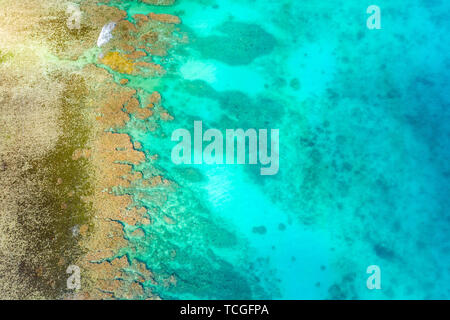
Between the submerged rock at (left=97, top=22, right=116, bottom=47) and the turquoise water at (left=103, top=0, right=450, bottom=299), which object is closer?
the turquoise water at (left=103, top=0, right=450, bottom=299)

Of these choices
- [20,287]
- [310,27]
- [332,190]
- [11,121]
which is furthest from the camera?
[310,27]

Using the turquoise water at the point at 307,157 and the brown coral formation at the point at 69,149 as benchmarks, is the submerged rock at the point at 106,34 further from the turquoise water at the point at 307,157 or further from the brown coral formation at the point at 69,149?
the turquoise water at the point at 307,157

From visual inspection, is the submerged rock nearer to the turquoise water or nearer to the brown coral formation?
the brown coral formation

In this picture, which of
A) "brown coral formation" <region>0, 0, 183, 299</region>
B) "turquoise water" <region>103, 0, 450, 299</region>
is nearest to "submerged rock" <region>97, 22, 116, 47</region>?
"brown coral formation" <region>0, 0, 183, 299</region>

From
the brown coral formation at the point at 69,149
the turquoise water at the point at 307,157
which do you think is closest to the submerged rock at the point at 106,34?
the brown coral formation at the point at 69,149

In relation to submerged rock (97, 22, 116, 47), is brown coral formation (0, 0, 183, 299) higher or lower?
lower

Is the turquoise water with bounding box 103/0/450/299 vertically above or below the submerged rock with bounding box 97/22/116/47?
below

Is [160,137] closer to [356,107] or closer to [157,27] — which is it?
[157,27]

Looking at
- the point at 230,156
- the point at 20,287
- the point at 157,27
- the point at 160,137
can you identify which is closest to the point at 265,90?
the point at 230,156
